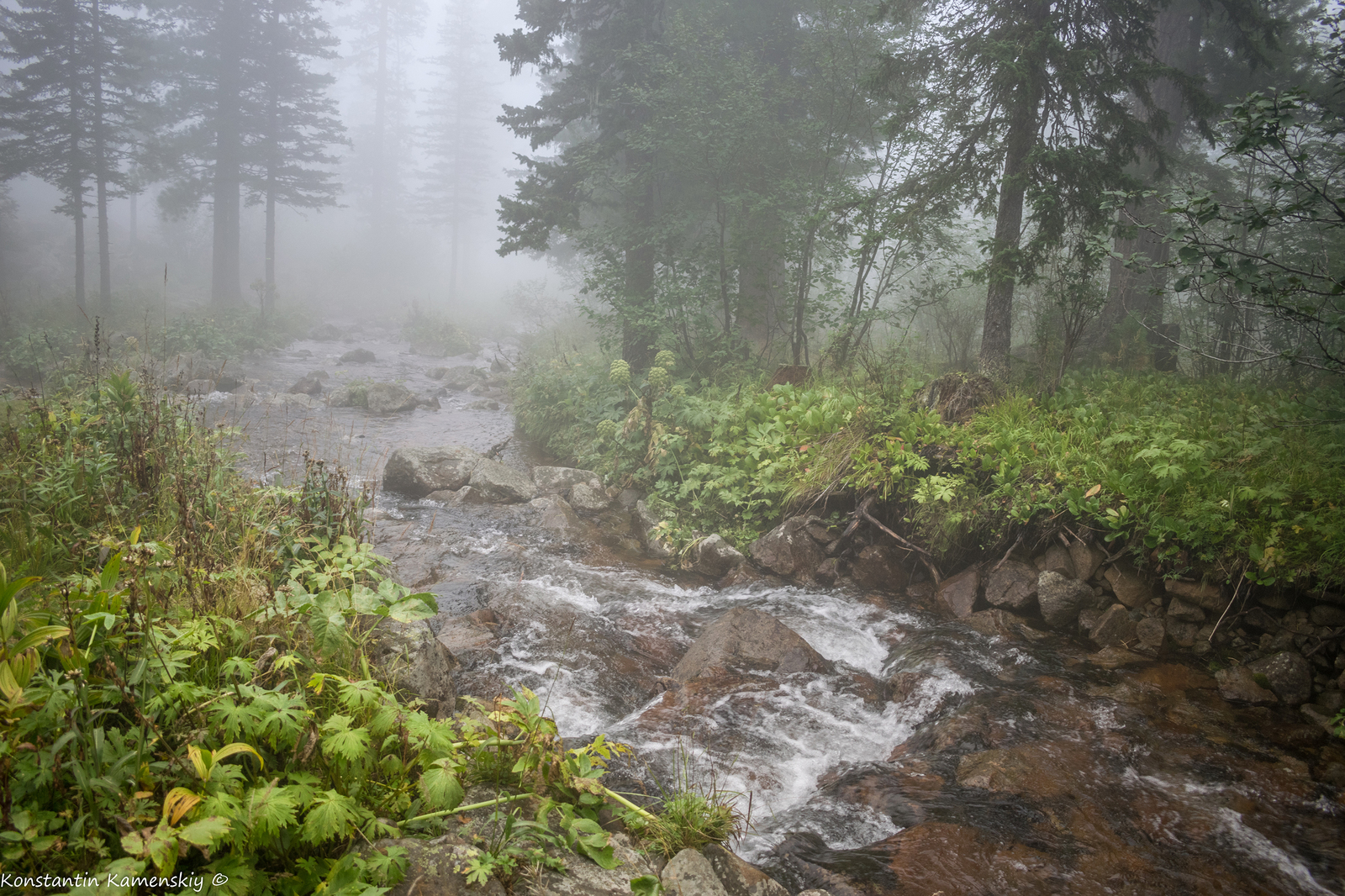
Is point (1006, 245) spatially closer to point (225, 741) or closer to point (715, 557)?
point (715, 557)

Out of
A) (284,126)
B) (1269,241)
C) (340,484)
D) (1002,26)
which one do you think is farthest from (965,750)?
(284,126)

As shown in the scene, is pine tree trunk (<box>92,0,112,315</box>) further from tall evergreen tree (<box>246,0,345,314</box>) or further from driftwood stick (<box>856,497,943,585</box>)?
driftwood stick (<box>856,497,943,585</box>)

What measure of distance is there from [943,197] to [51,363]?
65.1ft

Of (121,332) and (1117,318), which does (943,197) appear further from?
(121,332)

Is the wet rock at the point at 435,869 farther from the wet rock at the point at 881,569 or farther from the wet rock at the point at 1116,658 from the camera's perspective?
the wet rock at the point at 881,569

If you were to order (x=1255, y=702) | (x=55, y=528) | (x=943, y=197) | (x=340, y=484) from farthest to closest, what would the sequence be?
(x=943, y=197), (x=340, y=484), (x=1255, y=702), (x=55, y=528)

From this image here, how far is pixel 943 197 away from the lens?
909 cm

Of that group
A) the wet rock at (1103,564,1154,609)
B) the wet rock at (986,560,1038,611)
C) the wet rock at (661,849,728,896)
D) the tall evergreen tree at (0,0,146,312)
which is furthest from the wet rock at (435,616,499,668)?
the tall evergreen tree at (0,0,146,312)

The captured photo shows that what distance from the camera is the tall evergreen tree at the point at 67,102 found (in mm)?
19844

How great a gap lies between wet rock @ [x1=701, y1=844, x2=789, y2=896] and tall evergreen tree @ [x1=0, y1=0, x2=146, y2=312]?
25955 mm

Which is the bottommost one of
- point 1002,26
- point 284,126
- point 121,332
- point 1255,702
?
point 1255,702

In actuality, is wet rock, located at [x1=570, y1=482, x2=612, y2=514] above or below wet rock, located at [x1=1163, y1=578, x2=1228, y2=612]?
below

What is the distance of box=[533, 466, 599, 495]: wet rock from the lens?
1015 centimetres

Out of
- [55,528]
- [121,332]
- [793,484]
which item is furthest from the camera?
[121,332]
